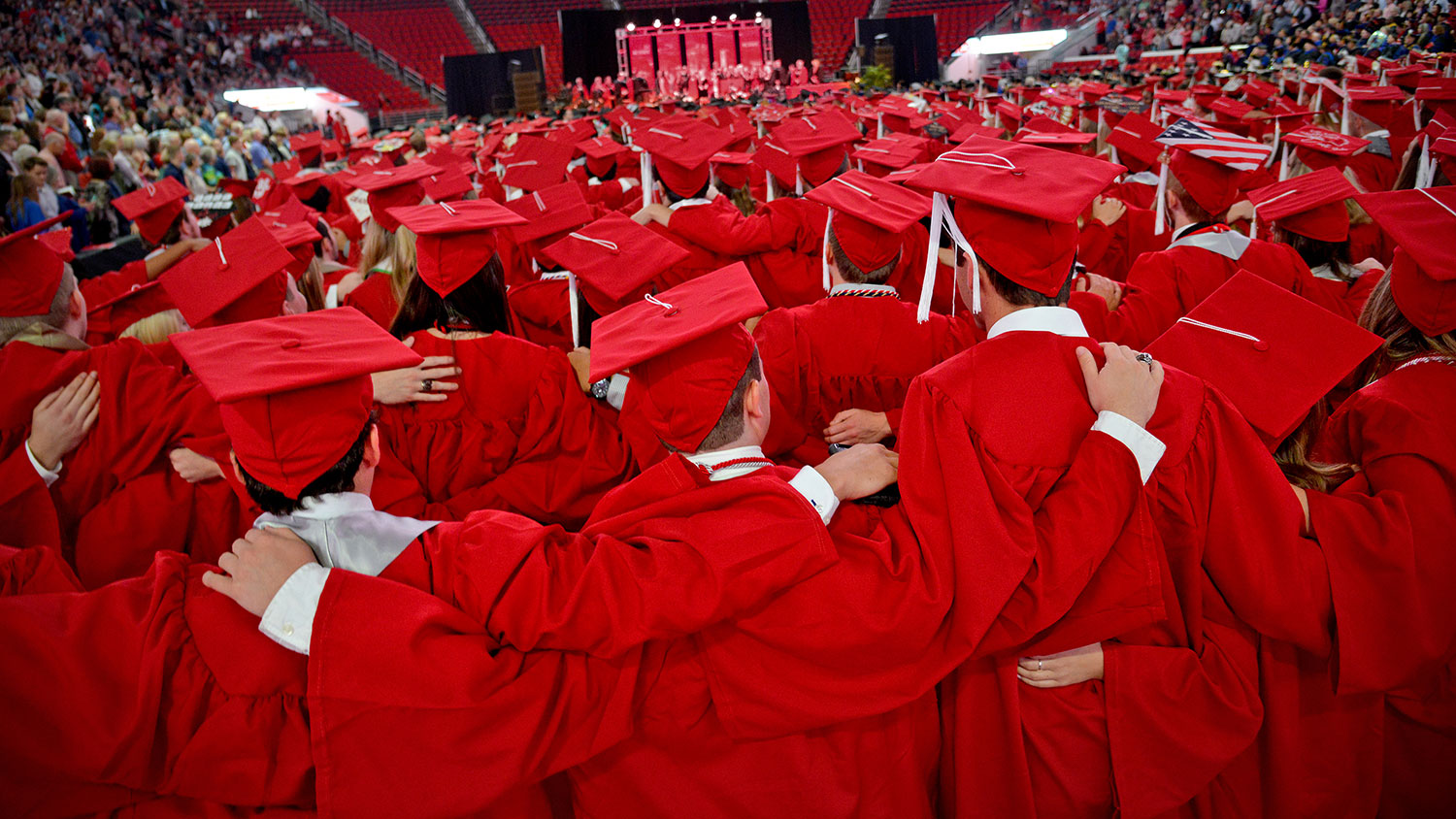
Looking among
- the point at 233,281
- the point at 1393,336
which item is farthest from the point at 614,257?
the point at 1393,336

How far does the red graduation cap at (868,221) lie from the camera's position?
8.76 feet

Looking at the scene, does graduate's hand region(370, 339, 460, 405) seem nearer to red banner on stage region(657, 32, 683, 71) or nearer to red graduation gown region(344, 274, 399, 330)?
red graduation gown region(344, 274, 399, 330)

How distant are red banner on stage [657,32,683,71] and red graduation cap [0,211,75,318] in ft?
83.4

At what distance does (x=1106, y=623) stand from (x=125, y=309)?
398cm

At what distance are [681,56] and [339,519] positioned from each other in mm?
26705

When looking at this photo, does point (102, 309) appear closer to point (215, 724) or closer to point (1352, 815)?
point (215, 724)

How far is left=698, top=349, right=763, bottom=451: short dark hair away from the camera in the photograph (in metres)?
1.59

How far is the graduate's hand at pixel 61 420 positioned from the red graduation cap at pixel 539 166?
3.65 meters

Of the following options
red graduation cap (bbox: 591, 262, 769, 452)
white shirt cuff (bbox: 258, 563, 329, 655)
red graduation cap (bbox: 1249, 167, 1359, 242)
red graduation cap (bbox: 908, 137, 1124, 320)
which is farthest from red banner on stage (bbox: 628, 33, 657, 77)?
white shirt cuff (bbox: 258, 563, 329, 655)

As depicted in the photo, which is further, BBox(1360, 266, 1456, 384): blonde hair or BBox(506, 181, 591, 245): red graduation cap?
BBox(506, 181, 591, 245): red graduation cap

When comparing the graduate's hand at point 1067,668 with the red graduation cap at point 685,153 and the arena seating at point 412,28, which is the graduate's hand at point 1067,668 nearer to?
the red graduation cap at point 685,153

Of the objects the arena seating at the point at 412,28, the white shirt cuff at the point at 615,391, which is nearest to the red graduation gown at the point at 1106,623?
the white shirt cuff at the point at 615,391

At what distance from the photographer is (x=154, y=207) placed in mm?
3936

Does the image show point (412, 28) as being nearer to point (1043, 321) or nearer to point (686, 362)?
point (686, 362)
